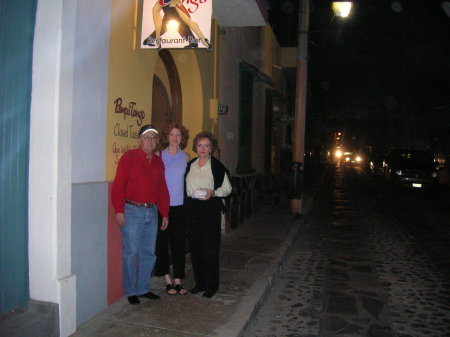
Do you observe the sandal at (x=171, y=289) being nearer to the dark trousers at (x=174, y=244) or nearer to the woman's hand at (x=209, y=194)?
the dark trousers at (x=174, y=244)

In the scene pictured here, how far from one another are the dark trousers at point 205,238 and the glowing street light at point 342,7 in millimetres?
8636

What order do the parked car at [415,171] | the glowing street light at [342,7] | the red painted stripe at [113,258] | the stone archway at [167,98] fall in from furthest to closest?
the parked car at [415,171], the glowing street light at [342,7], the stone archway at [167,98], the red painted stripe at [113,258]

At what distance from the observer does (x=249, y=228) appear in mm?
8773

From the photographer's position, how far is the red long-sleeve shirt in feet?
12.6

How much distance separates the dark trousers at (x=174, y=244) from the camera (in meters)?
4.66

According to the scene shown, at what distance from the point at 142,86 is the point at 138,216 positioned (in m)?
1.57

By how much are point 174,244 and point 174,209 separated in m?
0.41

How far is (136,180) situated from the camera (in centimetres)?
400

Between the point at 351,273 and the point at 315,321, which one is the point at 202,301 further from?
the point at 351,273

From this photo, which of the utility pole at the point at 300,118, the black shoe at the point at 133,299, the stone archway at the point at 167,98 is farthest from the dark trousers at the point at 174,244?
the utility pole at the point at 300,118

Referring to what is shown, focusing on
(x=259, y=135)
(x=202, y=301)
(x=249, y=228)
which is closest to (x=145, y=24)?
(x=202, y=301)

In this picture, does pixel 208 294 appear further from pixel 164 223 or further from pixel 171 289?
pixel 164 223

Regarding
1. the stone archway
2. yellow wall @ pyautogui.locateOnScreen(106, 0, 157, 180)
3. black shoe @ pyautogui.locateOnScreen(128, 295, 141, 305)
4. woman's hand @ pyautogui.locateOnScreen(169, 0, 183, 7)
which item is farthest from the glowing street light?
black shoe @ pyautogui.locateOnScreen(128, 295, 141, 305)

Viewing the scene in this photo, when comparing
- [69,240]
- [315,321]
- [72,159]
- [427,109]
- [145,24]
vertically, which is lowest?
[315,321]
